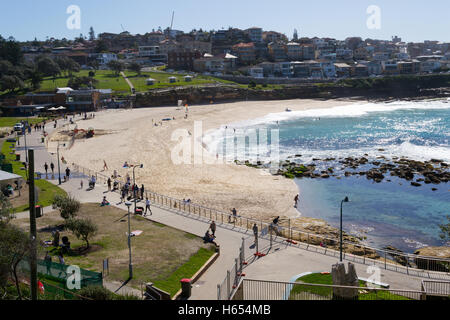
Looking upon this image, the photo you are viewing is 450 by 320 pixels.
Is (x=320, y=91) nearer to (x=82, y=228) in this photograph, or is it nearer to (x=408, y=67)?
(x=408, y=67)

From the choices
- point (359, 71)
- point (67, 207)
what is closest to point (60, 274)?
point (67, 207)

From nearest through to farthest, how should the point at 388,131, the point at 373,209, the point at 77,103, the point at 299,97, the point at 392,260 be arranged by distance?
the point at 392,260 → the point at 373,209 → the point at 388,131 → the point at 77,103 → the point at 299,97

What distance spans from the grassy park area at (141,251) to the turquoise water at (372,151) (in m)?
11.7

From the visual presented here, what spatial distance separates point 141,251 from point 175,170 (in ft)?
70.1

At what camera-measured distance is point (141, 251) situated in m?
19.1

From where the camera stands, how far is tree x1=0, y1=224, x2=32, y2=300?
1213 cm

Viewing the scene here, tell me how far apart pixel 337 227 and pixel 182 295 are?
14.6 m

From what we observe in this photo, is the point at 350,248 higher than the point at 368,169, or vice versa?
the point at 368,169

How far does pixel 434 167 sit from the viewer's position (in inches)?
1654

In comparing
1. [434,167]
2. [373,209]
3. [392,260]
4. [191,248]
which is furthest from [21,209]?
[434,167]

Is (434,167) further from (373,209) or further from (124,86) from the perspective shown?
(124,86)

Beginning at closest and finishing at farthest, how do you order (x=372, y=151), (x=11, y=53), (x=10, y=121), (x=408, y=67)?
(x=372, y=151) < (x=10, y=121) < (x=11, y=53) < (x=408, y=67)

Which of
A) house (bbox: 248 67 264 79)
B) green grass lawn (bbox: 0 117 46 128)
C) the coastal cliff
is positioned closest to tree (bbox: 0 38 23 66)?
the coastal cliff

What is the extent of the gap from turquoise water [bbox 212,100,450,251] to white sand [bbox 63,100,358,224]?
287cm
